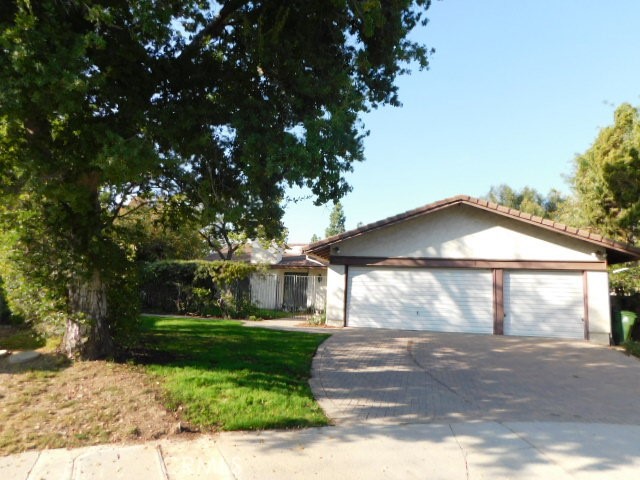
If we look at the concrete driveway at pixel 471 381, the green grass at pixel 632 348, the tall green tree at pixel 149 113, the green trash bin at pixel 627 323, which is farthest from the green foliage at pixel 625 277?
the tall green tree at pixel 149 113

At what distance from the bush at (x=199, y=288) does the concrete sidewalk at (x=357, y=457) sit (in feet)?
48.5

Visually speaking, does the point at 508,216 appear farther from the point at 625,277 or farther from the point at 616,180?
the point at 625,277

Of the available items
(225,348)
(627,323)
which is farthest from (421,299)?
(225,348)

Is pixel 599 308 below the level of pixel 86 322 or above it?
above

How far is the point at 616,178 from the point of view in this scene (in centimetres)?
1752

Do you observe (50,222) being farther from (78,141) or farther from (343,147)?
(343,147)

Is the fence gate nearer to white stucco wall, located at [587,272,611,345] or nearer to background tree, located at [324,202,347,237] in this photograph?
white stucco wall, located at [587,272,611,345]

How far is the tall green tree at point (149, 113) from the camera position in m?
6.11

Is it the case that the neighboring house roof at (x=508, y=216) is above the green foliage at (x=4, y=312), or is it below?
above

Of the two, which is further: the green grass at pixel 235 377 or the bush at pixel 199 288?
the bush at pixel 199 288

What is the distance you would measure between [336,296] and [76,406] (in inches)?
444

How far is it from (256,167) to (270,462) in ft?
12.9

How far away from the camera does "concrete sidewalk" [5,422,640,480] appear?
4.14 m

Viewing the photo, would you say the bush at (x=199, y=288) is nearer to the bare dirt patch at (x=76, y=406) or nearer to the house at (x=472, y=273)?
the house at (x=472, y=273)
